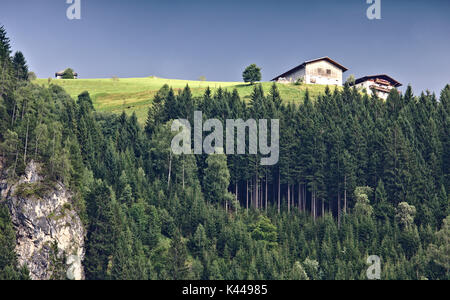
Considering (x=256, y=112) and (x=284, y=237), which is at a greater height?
(x=256, y=112)

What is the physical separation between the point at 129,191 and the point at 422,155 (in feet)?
202

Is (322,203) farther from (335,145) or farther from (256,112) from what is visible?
(256,112)

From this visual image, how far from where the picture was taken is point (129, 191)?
402 feet

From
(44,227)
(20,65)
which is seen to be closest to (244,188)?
(44,227)

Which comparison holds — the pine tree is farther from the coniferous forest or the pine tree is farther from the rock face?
the rock face

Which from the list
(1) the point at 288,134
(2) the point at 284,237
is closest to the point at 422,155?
(1) the point at 288,134

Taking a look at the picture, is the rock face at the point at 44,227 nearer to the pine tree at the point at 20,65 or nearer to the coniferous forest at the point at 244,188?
the coniferous forest at the point at 244,188

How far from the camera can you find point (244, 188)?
142875mm

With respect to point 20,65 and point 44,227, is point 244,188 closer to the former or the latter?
point 44,227

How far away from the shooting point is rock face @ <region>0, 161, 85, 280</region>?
110 meters

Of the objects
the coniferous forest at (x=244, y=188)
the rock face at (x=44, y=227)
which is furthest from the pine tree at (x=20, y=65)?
the rock face at (x=44, y=227)

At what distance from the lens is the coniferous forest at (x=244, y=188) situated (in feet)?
364

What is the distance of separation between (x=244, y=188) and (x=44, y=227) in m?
45.5

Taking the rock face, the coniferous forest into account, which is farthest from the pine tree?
the rock face
